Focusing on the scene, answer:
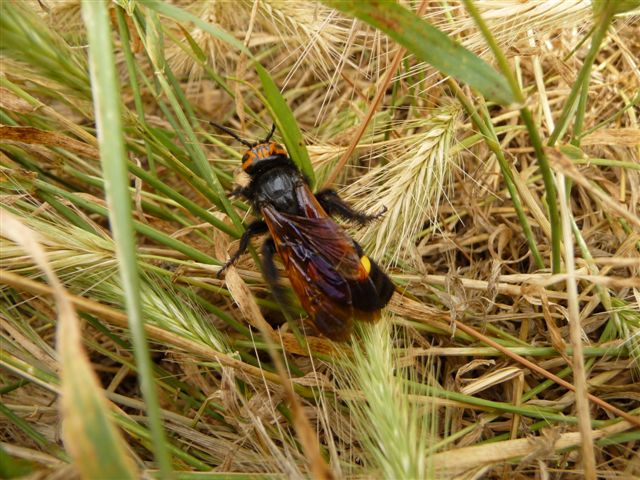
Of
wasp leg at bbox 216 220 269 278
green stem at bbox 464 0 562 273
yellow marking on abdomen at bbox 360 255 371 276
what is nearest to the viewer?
green stem at bbox 464 0 562 273

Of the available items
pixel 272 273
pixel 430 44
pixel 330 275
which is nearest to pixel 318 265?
pixel 330 275

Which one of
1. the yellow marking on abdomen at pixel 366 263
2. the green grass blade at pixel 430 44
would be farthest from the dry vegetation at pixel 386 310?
the green grass blade at pixel 430 44

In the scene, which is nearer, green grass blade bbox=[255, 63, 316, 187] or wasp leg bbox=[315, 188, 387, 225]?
green grass blade bbox=[255, 63, 316, 187]

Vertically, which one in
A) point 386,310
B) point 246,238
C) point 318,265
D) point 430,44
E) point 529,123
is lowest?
point 386,310

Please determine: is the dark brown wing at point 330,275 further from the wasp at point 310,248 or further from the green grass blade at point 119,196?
the green grass blade at point 119,196

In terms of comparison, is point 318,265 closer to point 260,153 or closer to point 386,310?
point 386,310

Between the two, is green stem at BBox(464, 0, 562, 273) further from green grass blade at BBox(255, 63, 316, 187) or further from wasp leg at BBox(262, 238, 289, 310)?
wasp leg at BBox(262, 238, 289, 310)

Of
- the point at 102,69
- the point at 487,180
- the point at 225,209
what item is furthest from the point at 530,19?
the point at 102,69

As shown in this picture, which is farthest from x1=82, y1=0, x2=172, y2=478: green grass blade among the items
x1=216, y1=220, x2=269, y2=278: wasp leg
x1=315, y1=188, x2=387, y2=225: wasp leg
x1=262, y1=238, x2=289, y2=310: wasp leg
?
x1=315, y1=188, x2=387, y2=225: wasp leg
